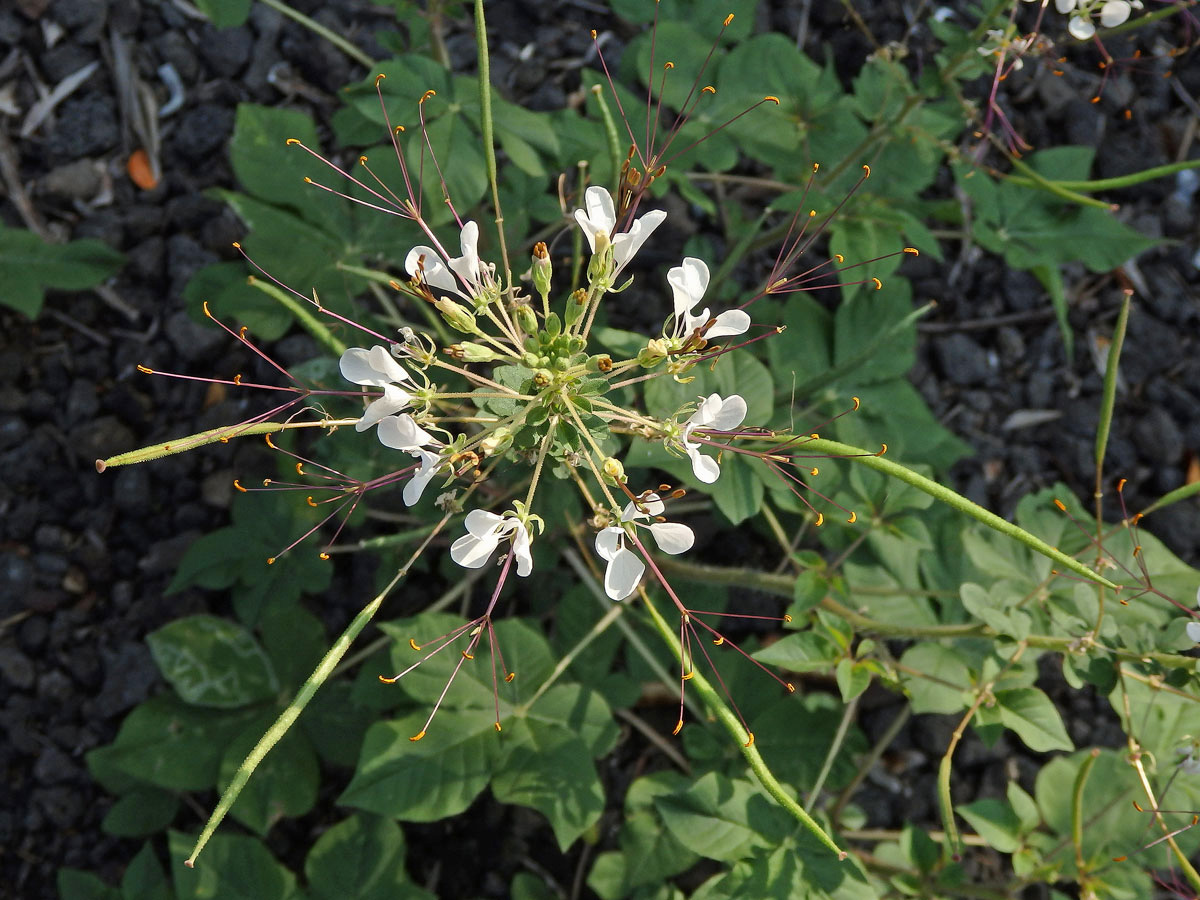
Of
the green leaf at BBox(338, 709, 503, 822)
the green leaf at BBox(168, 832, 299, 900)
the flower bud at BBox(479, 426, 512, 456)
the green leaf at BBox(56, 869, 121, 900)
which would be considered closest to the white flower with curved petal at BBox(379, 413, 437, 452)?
the flower bud at BBox(479, 426, 512, 456)

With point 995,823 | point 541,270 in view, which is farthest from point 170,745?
point 995,823

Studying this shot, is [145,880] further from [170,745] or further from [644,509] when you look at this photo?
[644,509]

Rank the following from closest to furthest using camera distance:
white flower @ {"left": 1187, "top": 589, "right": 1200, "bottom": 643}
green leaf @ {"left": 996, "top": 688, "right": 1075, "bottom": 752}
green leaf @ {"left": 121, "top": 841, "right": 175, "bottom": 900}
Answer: white flower @ {"left": 1187, "top": 589, "right": 1200, "bottom": 643} < green leaf @ {"left": 996, "top": 688, "right": 1075, "bottom": 752} < green leaf @ {"left": 121, "top": 841, "right": 175, "bottom": 900}

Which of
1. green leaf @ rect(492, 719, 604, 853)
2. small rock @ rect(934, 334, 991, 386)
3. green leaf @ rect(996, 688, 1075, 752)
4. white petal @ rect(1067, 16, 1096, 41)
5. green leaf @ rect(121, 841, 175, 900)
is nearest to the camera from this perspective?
green leaf @ rect(996, 688, 1075, 752)

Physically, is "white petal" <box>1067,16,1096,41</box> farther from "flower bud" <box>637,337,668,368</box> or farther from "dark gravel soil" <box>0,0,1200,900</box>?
"flower bud" <box>637,337,668,368</box>

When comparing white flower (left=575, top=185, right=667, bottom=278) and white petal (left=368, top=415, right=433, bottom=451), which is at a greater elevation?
white flower (left=575, top=185, right=667, bottom=278)

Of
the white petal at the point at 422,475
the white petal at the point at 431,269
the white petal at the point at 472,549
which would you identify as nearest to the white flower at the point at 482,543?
Answer: the white petal at the point at 472,549

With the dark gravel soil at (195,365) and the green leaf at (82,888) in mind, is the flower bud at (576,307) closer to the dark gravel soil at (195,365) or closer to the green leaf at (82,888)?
the dark gravel soil at (195,365)
